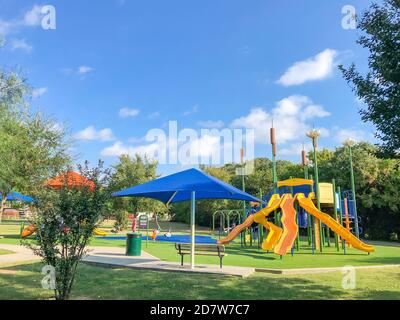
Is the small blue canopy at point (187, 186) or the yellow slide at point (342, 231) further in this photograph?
the yellow slide at point (342, 231)

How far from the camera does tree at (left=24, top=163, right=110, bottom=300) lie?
20.5 ft

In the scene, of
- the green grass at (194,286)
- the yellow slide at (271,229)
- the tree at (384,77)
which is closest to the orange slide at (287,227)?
the yellow slide at (271,229)

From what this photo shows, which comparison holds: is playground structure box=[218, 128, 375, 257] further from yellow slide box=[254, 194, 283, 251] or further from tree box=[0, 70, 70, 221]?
tree box=[0, 70, 70, 221]

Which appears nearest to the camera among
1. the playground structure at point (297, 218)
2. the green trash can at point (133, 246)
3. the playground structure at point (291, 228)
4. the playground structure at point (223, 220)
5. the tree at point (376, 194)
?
the green trash can at point (133, 246)

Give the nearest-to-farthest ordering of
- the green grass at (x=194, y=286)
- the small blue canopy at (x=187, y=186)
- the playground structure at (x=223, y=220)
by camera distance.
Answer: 1. the green grass at (x=194, y=286)
2. the small blue canopy at (x=187, y=186)
3. the playground structure at (x=223, y=220)

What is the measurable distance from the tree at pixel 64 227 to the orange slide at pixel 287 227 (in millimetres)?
8752

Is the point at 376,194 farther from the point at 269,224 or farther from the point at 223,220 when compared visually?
the point at 223,220

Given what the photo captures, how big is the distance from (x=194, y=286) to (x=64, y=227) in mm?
3139

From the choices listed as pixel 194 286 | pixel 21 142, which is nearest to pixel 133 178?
pixel 21 142

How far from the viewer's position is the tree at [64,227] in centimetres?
625

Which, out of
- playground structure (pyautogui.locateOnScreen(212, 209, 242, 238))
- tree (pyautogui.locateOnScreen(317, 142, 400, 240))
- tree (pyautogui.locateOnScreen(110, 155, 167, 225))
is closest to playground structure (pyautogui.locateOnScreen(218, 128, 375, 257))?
tree (pyautogui.locateOnScreen(317, 142, 400, 240))

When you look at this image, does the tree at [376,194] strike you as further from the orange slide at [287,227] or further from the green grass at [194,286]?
the green grass at [194,286]

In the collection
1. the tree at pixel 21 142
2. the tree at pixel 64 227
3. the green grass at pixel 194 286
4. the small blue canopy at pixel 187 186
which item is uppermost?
the tree at pixel 21 142

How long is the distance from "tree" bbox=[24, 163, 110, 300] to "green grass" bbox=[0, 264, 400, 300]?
0.77 m
